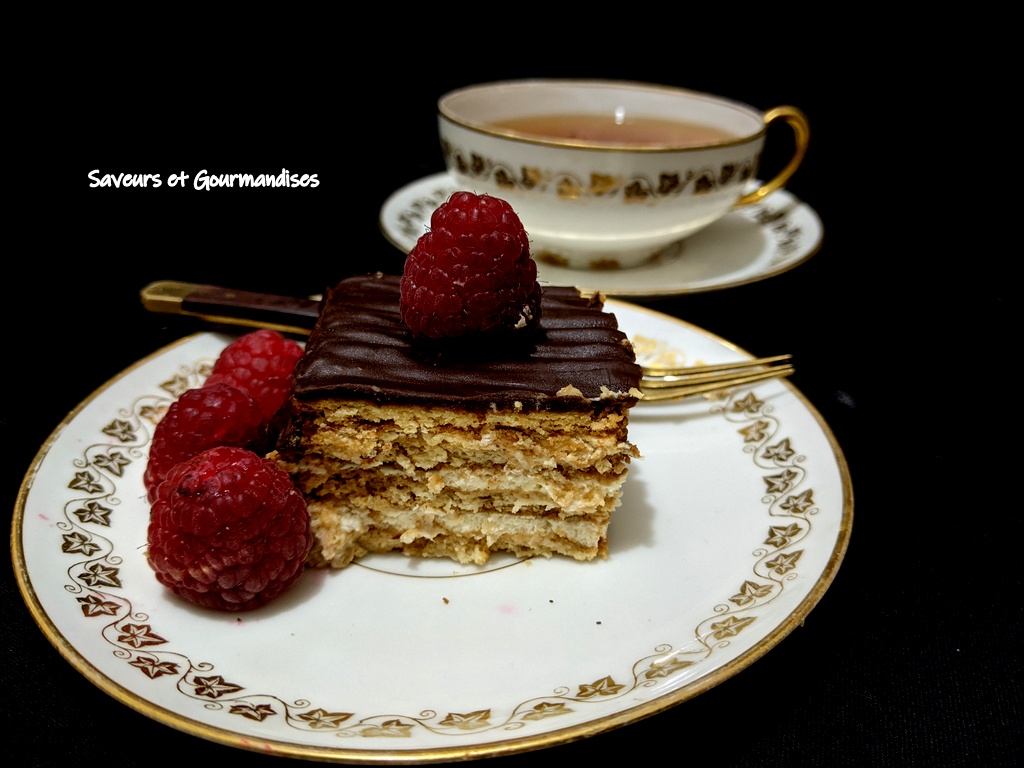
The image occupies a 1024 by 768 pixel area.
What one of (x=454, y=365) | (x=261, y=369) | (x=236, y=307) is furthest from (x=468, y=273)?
(x=236, y=307)

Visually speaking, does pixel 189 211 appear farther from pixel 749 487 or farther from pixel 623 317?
pixel 749 487

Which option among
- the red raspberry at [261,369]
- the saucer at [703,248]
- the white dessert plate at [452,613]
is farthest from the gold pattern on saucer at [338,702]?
the saucer at [703,248]

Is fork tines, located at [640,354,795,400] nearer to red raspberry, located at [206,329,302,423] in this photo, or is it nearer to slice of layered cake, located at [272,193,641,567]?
slice of layered cake, located at [272,193,641,567]

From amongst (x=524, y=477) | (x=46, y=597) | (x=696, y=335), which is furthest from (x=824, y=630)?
(x=46, y=597)

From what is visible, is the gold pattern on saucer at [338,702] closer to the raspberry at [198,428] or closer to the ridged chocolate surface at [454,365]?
the raspberry at [198,428]

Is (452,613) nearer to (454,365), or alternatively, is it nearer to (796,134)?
(454,365)

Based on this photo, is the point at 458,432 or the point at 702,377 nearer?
the point at 458,432

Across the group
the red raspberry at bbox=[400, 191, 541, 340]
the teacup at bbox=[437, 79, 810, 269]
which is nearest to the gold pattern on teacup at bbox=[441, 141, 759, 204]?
the teacup at bbox=[437, 79, 810, 269]
